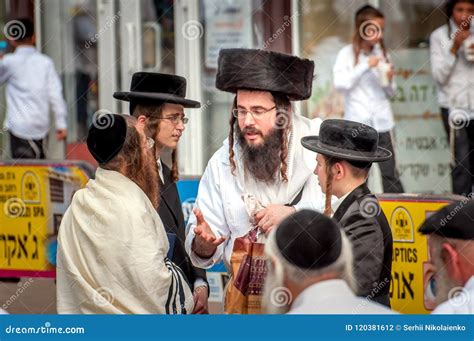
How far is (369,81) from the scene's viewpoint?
9.67 meters

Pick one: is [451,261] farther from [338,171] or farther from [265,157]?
[265,157]

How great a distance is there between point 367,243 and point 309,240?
3.00ft

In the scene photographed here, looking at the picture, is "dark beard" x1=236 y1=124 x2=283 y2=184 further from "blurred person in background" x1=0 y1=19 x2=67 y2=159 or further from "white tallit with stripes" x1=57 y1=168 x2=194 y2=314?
"blurred person in background" x1=0 y1=19 x2=67 y2=159

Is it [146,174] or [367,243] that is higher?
[146,174]

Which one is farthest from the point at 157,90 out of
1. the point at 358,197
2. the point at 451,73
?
the point at 451,73

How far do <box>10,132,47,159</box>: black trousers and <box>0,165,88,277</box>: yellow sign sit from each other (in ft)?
6.64

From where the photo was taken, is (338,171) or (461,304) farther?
(338,171)

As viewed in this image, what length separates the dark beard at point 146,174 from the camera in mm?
5409

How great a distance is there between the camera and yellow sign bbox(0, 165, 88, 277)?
28.3 feet

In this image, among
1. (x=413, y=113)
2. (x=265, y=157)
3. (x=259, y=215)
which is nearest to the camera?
(x=259, y=215)

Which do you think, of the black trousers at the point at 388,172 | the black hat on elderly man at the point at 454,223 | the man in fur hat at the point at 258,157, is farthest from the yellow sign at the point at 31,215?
the black hat on elderly man at the point at 454,223

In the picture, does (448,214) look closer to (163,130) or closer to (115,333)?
(115,333)

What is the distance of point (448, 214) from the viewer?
4.64m

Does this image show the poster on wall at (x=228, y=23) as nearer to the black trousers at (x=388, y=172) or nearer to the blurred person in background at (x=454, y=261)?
the black trousers at (x=388, y=172)
